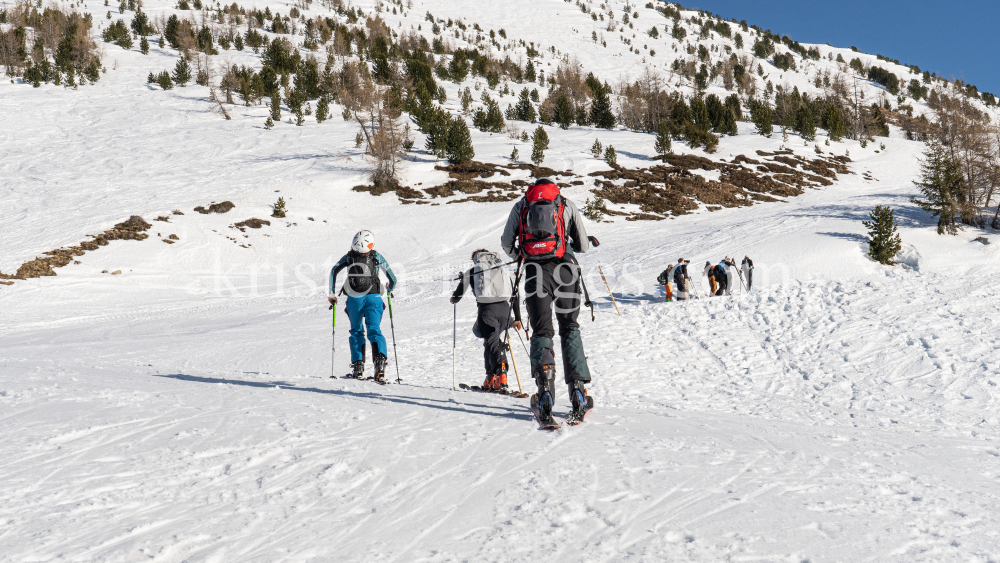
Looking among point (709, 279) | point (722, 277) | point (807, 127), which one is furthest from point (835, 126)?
point (709, 279)

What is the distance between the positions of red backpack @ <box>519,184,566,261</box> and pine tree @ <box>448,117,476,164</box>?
110 feet

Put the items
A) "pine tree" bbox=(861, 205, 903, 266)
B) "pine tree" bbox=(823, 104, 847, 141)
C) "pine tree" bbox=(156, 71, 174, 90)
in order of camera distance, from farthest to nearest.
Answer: "pine tree" bbox=(823, 104, 847, 141) → "pine tree" bbox=(156, 71, 174, 90) → "pine tree" bbox=(861, 205, 903, 266)

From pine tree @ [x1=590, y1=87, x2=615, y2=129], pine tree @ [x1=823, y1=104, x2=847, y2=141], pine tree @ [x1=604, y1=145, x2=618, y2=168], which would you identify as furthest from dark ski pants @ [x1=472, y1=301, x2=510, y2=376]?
pine tree @ [x1=823, y1=104, x2=847, y2=141]

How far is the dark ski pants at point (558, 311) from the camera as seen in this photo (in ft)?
13.3

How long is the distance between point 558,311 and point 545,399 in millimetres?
667

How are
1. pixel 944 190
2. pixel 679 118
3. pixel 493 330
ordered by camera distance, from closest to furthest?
1. pixel 493 330
2. pixel 944 190
3. pixel 679 118

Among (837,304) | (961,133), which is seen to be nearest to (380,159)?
(837,304)

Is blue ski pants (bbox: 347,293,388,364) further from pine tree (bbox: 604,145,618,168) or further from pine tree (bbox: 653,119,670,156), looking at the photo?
pine tree (bbox: 653,119,670,156)

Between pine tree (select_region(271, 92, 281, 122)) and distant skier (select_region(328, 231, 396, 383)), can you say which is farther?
pine tree (select_region(271, 92, 281, 122))

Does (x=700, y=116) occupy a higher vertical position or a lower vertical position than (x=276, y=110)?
higher

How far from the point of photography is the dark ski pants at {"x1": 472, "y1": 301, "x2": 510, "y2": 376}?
22.0 ft

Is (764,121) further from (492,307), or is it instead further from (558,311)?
(558,311)

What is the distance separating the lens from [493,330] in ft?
22.2

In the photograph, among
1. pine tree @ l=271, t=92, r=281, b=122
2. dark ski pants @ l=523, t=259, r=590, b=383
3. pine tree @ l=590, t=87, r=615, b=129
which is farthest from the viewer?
pine tree @ l=590, t=87, r=615, b=129
